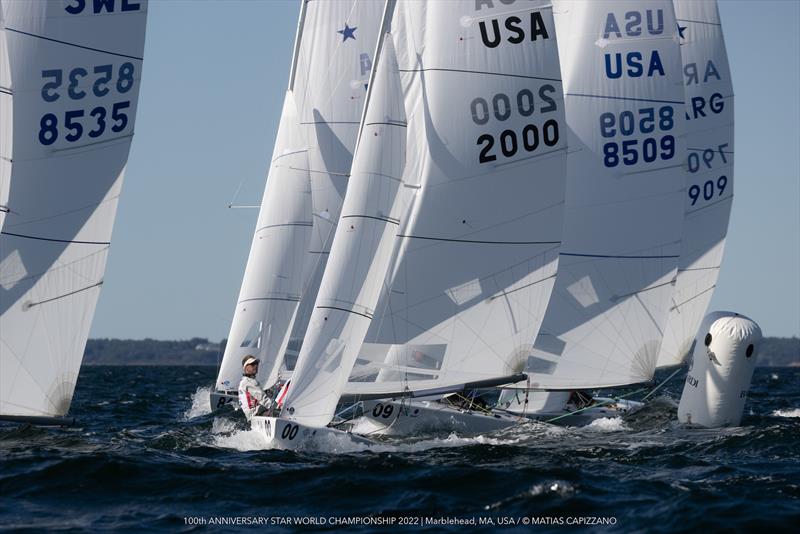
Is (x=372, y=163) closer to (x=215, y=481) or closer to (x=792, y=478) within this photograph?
(x=215, y=481)

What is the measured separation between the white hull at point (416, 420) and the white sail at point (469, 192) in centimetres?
105

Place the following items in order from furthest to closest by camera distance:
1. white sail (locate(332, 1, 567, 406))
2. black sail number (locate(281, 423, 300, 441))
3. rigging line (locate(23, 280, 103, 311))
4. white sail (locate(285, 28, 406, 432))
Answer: white sail (locate(332, 1, 567, 406)) < rigging line (locate(23, 280, 103, 311)) < white sail (locate(285, 28, 406, 432)) < black sail number (locate(281, 423, 300, 441))

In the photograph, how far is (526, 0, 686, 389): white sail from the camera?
22484 millimetres

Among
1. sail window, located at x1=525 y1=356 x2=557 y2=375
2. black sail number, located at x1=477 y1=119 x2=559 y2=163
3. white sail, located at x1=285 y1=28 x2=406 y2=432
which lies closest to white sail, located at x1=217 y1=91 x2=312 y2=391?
sail window, located at x1=525 y1=356 x2=557 y2=375

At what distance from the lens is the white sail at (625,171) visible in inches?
885

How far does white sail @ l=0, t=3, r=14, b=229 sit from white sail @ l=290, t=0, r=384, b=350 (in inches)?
381

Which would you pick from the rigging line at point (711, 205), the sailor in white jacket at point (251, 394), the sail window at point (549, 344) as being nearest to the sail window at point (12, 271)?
the sailor in white jacket at point (251, 394)

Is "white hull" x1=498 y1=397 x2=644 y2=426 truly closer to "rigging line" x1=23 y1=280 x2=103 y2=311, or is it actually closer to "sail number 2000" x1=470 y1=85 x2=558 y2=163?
"sail number 2000" x1=470 y1=85 x2=558 y2=163

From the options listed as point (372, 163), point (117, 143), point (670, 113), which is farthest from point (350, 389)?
point (670, 113)

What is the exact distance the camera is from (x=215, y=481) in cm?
1396

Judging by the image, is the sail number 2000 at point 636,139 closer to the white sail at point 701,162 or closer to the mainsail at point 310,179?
the white sail at point 701,162

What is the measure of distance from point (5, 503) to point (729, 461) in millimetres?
8830

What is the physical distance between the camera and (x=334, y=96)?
2520 cm

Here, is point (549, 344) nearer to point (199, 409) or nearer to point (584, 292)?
point (584, 292)
